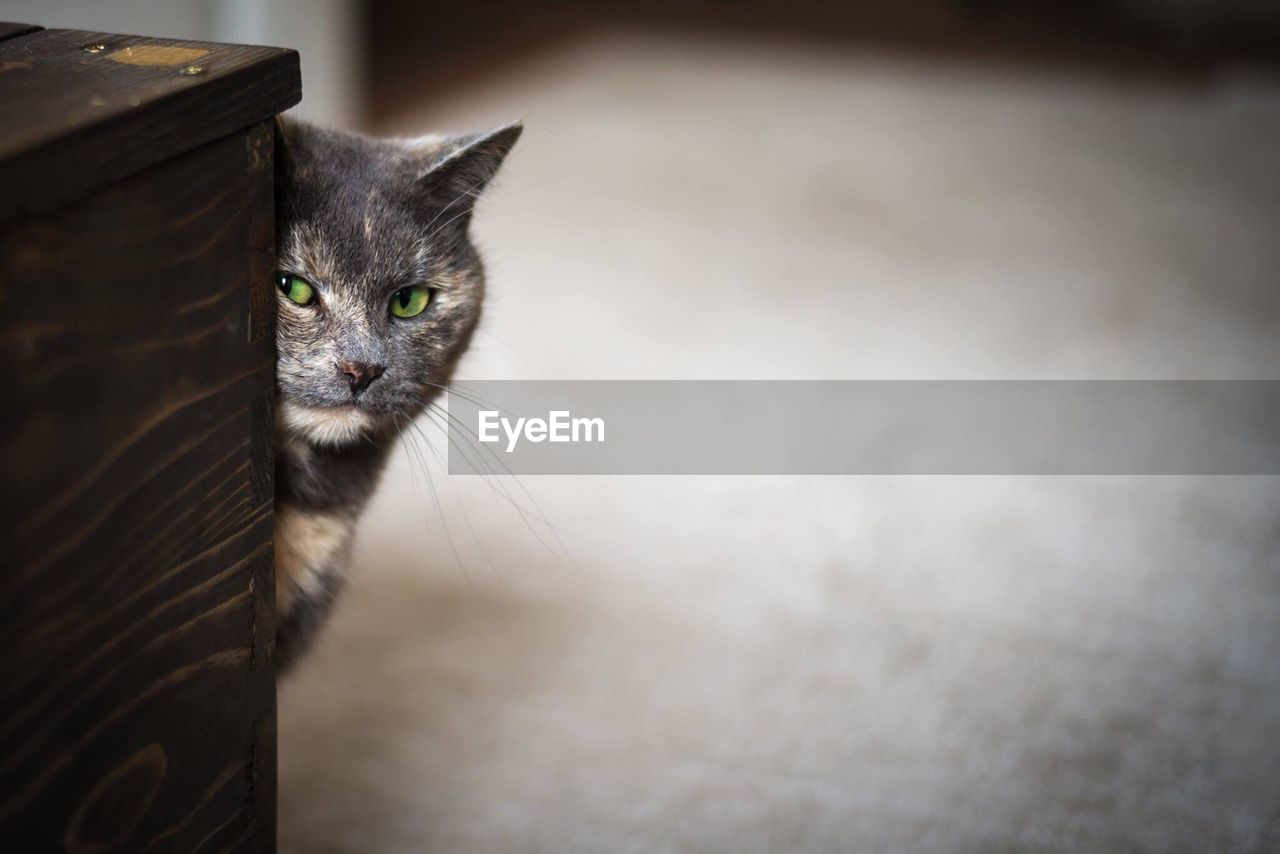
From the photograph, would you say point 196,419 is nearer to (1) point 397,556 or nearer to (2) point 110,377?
(2) point 110,377

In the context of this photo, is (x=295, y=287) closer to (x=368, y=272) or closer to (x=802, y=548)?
(x=368, y=272)

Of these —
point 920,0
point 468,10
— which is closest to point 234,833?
point 468,10

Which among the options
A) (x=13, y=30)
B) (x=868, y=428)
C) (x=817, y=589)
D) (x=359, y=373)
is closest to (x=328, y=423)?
(x=359, y=373)

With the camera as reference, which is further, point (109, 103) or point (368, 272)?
point (368, 272)

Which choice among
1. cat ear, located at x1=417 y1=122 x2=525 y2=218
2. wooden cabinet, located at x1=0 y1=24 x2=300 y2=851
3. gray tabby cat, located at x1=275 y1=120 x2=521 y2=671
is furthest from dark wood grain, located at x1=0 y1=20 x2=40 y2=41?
cat ear, located at x1=417 y1=122 x2=525 y2=218

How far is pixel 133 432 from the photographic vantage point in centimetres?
70

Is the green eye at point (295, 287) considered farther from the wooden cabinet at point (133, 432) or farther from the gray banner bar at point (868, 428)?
the gray banner bar at point (868, 428)

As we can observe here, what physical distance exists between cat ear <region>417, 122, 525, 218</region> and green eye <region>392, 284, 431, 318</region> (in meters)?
0.08

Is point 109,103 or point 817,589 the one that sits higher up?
point 109,103

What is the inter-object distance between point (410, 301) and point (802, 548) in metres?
0.97

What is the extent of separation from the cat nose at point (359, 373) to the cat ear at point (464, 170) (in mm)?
174

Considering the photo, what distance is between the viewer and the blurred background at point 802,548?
1366 millimetres

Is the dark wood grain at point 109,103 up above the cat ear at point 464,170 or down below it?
above

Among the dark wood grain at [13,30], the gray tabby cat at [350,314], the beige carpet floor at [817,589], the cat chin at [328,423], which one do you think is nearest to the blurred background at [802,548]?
the beige carpet floor at [817,589]
